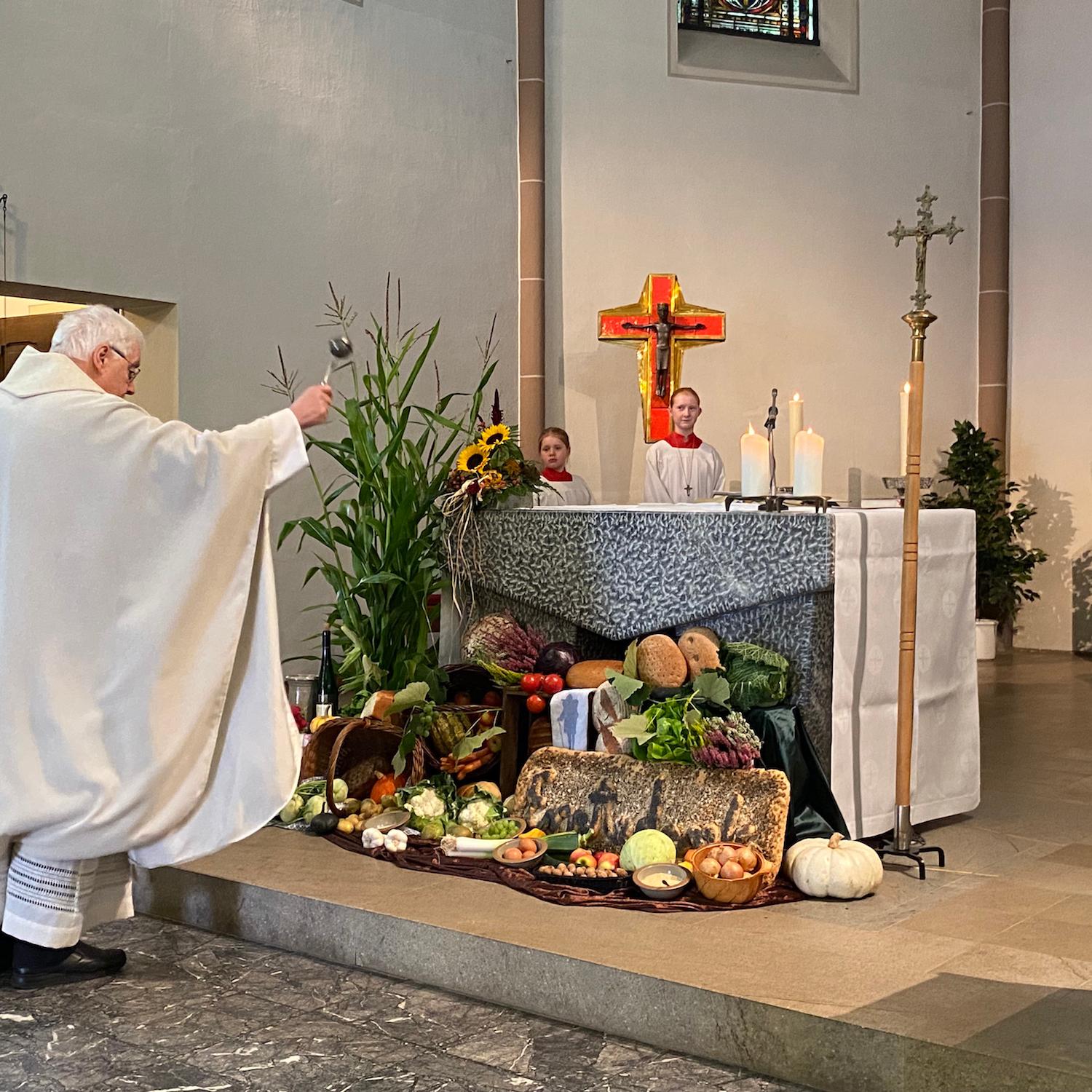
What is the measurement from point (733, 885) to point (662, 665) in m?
0.79

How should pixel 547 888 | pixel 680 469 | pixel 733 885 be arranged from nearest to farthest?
pixel 733 885 → pixel 547 888 → pixel 680 469

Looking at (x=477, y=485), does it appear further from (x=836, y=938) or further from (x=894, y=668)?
(x=836, y=938)

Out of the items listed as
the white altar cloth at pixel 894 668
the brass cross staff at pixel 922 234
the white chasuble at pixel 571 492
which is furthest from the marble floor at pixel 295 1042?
the white chasuble at pixel 571 492

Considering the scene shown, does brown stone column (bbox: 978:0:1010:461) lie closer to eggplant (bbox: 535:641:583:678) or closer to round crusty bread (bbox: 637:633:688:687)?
eggplant (bbox: 535:641:583:678)

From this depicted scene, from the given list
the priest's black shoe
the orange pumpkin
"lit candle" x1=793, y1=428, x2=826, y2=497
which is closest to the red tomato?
the orange pumpkin

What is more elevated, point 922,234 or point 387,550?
point 922,234

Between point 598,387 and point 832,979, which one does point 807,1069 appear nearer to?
point 832,979

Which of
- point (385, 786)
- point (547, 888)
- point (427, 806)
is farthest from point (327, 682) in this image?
point (547, 888)

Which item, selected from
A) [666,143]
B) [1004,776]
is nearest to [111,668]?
[1004,776]

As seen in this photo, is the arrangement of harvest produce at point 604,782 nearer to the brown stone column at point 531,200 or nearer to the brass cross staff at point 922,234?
the brass cross staff at point 922,234

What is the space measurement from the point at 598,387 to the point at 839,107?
2.90 metres

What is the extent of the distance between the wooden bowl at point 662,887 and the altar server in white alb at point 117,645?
39.8 inches

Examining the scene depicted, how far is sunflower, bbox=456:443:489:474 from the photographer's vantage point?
5.12 meters

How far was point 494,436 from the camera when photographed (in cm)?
514
